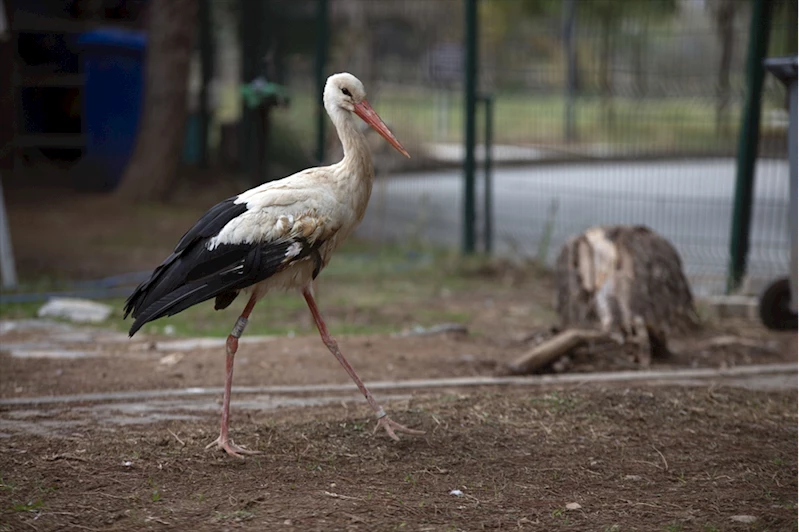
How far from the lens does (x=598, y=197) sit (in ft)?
32.3

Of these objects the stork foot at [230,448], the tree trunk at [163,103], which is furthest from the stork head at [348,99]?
the tree trunk at [163,103]

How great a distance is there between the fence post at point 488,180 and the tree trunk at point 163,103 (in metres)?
5.07

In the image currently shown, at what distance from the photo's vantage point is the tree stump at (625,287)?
22.1ft

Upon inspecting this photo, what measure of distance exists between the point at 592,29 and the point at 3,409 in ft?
22.9

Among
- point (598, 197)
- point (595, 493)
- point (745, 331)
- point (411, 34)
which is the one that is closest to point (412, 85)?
point (411, 34)

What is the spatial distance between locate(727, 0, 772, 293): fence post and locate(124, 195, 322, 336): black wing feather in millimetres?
4945

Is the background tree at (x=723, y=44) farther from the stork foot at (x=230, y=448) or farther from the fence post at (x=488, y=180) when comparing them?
the stork foot at (x=230, y=448)

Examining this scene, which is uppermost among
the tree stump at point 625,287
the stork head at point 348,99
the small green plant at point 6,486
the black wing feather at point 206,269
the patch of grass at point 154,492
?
the stork head at point 348,99

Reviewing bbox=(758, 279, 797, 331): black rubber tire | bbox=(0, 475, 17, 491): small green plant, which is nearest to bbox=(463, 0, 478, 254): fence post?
bbox=(758, 279, 797, 331): black rubber tire

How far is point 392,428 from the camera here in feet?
16.1

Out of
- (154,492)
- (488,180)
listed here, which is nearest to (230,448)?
(154,492)

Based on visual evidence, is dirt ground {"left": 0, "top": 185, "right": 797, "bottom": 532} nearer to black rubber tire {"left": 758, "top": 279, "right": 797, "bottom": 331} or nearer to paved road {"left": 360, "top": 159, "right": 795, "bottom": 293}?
black rubber tire {"left": 758, "top": 279, "right": 797, "bottom": 331}

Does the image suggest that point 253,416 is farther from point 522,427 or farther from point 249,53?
point 249,53

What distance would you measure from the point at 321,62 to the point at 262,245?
25.5 ft
